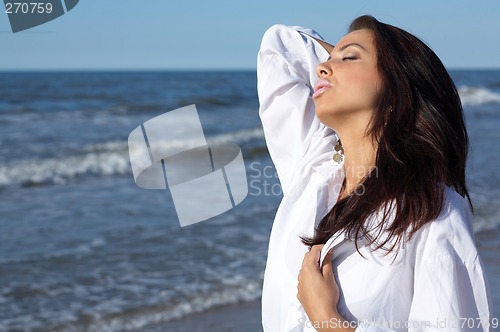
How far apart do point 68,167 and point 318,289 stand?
31.3 ft

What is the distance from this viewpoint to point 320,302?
1833 millimetres

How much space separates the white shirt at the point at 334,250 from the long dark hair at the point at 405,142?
0.06 m

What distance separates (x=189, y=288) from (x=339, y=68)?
3.55m

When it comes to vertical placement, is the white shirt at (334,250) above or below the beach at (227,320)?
above

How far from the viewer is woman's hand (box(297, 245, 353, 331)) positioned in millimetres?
1825

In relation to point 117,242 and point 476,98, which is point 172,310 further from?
point 476,98

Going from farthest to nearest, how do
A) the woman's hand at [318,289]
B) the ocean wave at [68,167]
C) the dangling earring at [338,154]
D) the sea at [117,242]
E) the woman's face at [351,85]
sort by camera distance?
the ocean wave at [68,167], the sea at [117,242], the dangling earring at [338,154], the woman's face at [351,85], the woman's hand at [318,289]

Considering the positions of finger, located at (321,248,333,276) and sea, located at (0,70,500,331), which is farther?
sea, located at (0,70,500,331)

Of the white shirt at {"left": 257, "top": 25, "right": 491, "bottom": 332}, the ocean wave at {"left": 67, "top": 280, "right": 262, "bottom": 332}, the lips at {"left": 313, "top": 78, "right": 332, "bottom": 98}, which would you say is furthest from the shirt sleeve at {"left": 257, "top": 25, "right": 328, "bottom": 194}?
the ocean wave at {"left": 67, "top": 280, "right": 262, "bottom": 332}

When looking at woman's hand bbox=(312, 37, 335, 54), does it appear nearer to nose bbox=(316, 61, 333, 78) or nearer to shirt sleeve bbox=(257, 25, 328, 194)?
shirt sleeve bbox=(257, 25, 328, 194)

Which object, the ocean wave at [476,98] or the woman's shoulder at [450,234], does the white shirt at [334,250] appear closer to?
the woman's shoulder at [450,234]

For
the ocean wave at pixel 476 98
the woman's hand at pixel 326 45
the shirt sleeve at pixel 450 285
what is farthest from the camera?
the ocean wave at pixel 476 98

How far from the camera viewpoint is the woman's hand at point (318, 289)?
1825 mm

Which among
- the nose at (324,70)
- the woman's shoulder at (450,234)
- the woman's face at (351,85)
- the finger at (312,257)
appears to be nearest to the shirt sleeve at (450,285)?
the woman's shoulder at (450,234)
